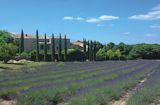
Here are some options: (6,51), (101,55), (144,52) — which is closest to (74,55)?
(101,55)

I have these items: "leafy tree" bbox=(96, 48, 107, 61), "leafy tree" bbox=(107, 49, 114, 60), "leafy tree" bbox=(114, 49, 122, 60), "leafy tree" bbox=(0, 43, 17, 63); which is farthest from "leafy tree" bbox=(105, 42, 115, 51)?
"leafy tree" bbox=(0, 43, 17, 63)

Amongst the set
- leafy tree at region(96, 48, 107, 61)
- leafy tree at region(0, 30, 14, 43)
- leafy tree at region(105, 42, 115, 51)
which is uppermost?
leafy tree at region(0, 30, 14, 43)

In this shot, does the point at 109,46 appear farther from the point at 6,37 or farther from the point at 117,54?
the point at 6,37

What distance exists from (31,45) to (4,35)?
23.7 m

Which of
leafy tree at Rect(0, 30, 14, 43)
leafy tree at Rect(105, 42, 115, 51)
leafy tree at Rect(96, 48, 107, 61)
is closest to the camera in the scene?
leafy tree at Rect(0, 30, 14, 43)

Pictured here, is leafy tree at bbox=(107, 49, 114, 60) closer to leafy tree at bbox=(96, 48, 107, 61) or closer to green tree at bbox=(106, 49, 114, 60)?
green tree at bbox=(106, 49, 114, 60)

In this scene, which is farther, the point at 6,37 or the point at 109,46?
the point at 109,46

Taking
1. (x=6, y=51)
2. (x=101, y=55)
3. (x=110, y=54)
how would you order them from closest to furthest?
(x=6, y=51) < (x=101, y=55) < (x=110, y=54)

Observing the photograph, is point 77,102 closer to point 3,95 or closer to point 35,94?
point 35,94

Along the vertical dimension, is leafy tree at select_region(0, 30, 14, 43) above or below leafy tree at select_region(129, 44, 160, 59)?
above

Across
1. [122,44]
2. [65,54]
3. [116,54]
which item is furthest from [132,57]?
[65,54]

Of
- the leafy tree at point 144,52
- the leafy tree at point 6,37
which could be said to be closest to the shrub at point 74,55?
the leafy tree at point 6,37

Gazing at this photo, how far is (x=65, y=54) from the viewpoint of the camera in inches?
3282

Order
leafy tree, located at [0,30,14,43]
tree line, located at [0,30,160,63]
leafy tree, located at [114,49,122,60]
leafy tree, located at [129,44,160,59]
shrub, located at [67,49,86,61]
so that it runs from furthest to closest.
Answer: leafy tree, located at [129,44,160,59], leafy tree, located at [114,49,122,60], leafy tree, located at [0,30,14,43], shrub, located at [67,49,86,61], tree line, located at [0,30,160,63]
